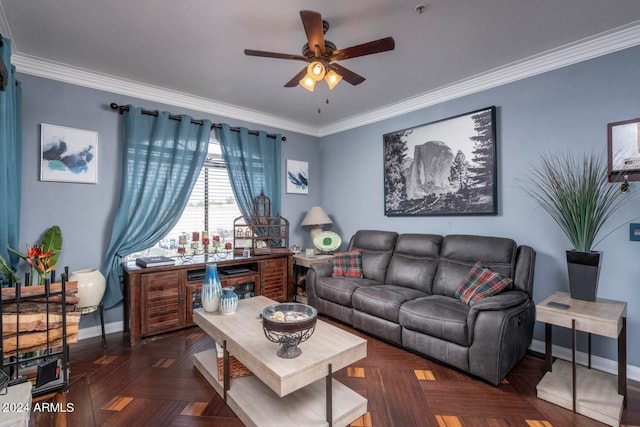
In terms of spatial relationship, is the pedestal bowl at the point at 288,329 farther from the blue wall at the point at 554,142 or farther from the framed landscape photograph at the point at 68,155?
the framed landscape photograph at the point at 68,155

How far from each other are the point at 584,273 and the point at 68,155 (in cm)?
439

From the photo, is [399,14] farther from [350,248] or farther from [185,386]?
[185,386]

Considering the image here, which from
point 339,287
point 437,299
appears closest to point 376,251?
point 339,287

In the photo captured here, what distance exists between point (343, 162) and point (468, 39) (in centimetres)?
234

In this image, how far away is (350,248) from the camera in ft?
12.7

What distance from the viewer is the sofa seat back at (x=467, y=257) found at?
8.37ft

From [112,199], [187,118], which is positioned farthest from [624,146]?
[112,199]

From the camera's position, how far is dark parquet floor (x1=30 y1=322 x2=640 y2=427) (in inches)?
67.5

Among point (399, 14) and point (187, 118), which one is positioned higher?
point (399, 14)

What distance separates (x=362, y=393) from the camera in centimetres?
198

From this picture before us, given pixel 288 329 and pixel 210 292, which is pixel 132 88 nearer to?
pixel 210 292

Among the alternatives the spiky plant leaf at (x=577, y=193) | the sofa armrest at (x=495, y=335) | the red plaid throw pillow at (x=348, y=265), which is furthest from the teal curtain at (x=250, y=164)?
the spiky plant leaf at (x=577, y=193)

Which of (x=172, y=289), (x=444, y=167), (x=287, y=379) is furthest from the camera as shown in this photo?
(x=444, y=167)

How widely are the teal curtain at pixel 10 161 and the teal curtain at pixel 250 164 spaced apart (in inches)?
70.2
